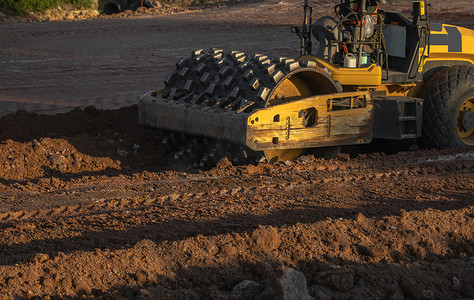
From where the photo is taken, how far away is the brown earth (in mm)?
5070

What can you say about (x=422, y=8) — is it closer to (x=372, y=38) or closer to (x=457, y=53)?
(x=372, y=38)

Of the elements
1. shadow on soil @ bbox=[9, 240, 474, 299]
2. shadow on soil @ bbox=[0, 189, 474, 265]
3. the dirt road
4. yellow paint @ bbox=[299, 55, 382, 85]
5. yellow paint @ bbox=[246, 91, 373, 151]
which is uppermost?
yellow paint @ bbox=[299, 55, 382, 85]

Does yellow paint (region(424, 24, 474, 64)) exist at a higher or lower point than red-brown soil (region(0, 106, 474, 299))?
higher

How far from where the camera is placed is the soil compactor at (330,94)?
833 cm

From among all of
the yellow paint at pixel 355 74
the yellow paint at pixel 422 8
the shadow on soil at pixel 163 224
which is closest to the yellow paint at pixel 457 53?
the yellow paint at pixel 422 8

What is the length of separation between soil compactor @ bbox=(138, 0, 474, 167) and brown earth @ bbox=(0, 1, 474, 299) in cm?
35

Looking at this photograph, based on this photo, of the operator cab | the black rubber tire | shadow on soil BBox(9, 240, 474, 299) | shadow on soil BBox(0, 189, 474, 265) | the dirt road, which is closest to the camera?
shadow on soil BBox(9, 240, 474, 299)

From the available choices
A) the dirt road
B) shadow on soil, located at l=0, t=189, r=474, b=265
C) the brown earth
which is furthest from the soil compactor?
the dirt road

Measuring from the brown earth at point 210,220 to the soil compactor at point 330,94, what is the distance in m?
0.35

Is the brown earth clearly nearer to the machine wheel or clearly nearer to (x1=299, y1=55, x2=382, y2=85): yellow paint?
the machine wheel

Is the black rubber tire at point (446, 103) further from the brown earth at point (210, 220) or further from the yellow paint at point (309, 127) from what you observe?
the yellow paint at point (309, 127)

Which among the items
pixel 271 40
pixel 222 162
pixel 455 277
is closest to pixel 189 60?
pixel 222 162

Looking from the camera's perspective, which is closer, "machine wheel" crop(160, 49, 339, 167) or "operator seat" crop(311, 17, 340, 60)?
"machine wheel" crop(160, 49, 339, 167)

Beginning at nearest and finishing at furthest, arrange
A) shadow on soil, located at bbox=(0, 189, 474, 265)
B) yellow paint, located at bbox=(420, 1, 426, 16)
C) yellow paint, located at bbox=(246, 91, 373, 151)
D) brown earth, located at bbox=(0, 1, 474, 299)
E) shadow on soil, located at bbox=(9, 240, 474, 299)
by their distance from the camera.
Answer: shadow on soil, located at bbox=(9, 240, 474, 299) → brown earth, located at bbox=(0, 1, 474, 299) → shadow on soil, located at bbox=(0, 189, 474, 265) → yellow paint, located at bbox=(246, 91, 373, 151) → yellow paint, located at bbox=(420, 1, 426, 16)
